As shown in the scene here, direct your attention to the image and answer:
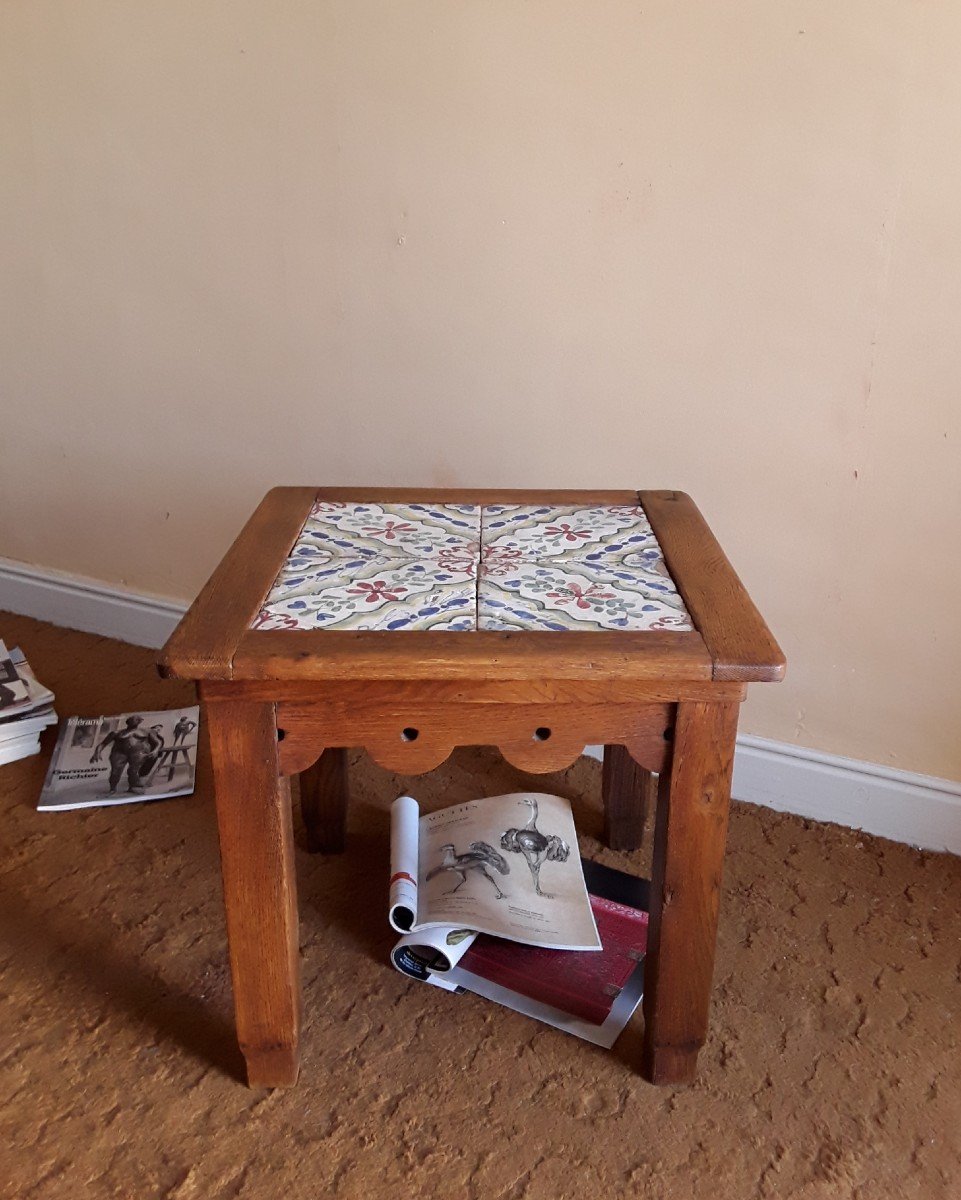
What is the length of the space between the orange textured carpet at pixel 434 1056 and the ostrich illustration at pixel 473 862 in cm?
11

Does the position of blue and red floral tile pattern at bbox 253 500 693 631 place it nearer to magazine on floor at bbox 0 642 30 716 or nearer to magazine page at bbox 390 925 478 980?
magazine page at bbox 390 925 478 980

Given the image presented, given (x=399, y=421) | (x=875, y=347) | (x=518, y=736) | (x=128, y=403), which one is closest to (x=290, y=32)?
(x=399, y=421)

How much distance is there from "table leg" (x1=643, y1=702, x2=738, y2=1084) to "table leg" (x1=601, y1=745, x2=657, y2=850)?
0.35m

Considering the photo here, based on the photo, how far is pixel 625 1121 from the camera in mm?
999

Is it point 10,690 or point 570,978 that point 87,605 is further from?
point 570,978

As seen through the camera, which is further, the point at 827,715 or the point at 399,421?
the point at 399,421

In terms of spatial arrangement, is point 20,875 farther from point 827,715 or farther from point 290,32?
point 290,32

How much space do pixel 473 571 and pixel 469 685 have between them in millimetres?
Result: 187

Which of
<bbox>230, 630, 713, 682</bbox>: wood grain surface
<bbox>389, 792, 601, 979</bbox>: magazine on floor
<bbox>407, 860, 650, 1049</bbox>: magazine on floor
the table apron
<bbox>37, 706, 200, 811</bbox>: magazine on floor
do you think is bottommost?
<bbox>407, 860, 650, 1049</bbox>: magazine on floor

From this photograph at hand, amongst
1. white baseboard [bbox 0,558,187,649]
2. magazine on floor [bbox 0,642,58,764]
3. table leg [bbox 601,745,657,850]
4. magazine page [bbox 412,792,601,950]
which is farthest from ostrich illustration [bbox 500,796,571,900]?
white baseboard [bbox 0,558,187,649]

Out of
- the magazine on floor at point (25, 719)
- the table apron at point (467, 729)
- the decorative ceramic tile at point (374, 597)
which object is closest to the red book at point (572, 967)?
the table apron at point (467, 729)

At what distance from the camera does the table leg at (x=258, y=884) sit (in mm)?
894

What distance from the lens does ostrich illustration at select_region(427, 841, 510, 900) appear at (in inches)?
49.6

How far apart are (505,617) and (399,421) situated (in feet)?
2.47
